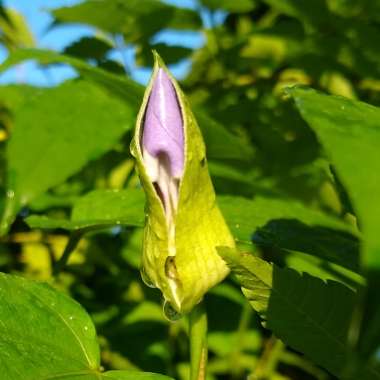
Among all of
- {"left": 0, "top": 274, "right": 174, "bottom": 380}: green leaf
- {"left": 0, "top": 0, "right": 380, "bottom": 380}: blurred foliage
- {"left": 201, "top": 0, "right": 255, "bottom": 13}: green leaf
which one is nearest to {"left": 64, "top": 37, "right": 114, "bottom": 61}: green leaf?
{"left": 0, "top": 0, "right": 380, "bottom": 380}: blurred foliage

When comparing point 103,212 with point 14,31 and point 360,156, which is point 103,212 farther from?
point 14,31

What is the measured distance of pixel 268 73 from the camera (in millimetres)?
1358

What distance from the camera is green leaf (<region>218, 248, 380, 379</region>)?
1.44 feet

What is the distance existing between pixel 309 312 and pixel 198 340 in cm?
9

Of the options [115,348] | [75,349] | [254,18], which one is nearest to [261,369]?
[115,348]

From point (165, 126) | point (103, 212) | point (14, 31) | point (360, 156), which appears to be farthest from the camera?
point (14, 31)

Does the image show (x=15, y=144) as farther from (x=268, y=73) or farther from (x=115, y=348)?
(x=268, y=73)

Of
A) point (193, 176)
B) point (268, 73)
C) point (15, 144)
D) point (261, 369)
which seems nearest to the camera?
point (193, 176)

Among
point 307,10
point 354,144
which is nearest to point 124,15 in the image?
point 307,10

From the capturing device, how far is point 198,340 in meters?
0.51

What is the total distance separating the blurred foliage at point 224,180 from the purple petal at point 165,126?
0.21ft

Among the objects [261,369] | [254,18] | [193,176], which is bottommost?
[261,369]

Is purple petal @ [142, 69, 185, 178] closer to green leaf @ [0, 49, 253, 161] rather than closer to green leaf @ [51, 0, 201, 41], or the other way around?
green leaf @ [0, 49, 253, 161]

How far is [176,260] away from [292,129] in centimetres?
70
